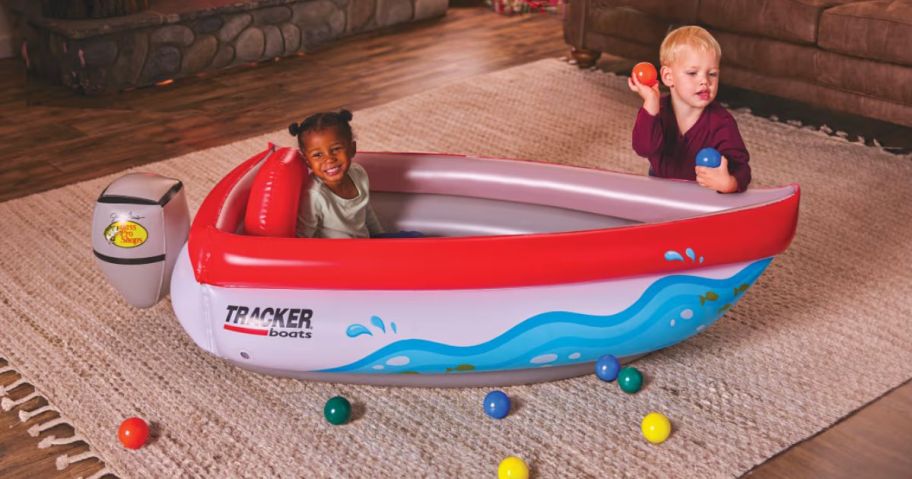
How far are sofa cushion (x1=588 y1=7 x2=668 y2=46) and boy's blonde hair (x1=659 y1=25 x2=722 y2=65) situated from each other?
156 cm

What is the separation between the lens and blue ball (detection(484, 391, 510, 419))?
1.80 metres

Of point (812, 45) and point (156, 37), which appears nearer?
point (812, 45)

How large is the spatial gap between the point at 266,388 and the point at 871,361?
1271 mm

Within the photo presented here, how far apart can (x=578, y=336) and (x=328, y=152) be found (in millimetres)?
638

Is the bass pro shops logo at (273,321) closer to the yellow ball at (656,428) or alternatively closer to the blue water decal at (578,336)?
the blue water decal at (578,336)

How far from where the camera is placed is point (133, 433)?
68.1 inches

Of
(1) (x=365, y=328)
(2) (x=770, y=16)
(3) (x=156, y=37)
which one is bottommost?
(1) (x=365, y=328)

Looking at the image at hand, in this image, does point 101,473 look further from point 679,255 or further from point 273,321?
point 679,255

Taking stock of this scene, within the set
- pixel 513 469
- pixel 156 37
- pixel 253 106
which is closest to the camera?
pixel 513 469

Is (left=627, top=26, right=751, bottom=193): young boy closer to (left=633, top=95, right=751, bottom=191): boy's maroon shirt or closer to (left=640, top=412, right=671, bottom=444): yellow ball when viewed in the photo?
(left=633, top=95, right=751, bottom=191): boy's maroon shirt

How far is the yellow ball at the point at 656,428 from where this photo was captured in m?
1.73

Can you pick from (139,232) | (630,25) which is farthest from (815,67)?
(139,232)

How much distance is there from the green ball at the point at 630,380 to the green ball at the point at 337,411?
0.54 metres

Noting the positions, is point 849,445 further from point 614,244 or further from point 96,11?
point 96,11
